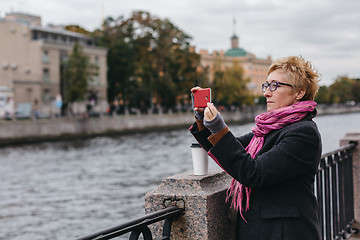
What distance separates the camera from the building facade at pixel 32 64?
181 ft

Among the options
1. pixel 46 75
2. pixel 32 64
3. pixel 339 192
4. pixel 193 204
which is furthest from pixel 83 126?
pixel 193 204

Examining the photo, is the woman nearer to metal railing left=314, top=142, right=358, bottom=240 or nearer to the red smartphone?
the red smartphone

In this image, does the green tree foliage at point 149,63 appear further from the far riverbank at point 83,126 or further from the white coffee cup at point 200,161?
the white coffee cup at point 200,161

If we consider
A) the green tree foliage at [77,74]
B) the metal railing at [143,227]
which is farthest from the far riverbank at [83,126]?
the metal railing at [143,227]

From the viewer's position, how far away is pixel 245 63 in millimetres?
131125

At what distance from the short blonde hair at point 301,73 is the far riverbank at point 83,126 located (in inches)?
1604

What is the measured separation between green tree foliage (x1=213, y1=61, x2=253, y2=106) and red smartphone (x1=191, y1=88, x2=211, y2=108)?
7096 centimetres

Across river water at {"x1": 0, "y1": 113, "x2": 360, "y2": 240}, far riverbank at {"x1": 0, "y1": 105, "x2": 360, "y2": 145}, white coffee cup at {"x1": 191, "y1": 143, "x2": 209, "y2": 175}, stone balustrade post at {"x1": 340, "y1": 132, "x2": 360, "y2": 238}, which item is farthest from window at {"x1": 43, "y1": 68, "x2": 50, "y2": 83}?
white coffee cup at {"x1": 191, "y1": 143, "x2": 209, "y2": 175}

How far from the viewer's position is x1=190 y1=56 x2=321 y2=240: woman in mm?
2244

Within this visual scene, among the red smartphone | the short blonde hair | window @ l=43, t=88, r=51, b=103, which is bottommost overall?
the red smartphone

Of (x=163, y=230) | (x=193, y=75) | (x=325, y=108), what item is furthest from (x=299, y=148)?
(x=325, y=108)

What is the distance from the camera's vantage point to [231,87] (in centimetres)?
8112

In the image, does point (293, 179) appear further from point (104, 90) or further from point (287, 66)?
point (104, 90)

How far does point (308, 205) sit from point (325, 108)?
424 feet
